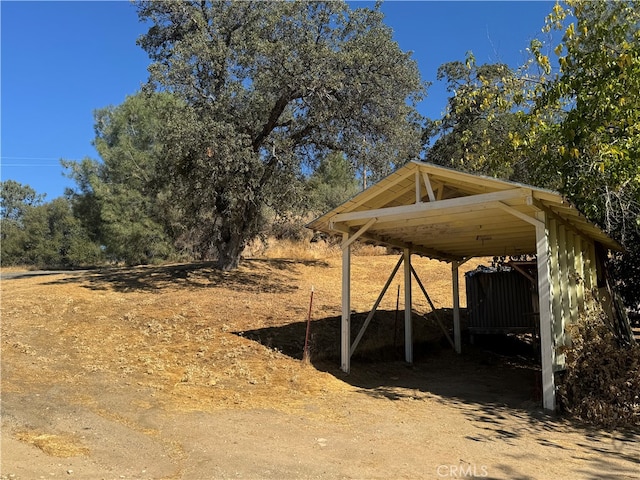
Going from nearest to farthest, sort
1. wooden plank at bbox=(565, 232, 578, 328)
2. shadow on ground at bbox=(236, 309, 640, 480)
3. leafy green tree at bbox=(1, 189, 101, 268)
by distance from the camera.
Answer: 1. shadow on ground at bbox=(236, 309, 640, 480)
2. wooden plank at bbox=(565, 232, 578, 328)
3. leafy green tree at bbox=(1, 189, 101, 268)

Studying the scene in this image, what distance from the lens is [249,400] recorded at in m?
7.08

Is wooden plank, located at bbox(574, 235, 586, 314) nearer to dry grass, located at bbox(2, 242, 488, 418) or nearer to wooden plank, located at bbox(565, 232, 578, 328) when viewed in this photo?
wooden plank, located at bbox(565, 232, 578, 328)

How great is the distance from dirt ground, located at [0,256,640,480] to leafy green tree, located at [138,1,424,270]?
3432 millimetres

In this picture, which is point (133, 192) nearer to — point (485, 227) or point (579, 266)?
point (485, 227)

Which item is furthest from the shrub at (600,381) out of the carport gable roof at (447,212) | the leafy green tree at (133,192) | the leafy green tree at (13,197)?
the leafy green tree at (13,197)

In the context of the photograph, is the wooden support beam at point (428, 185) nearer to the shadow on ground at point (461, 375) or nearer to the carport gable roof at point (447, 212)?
the carport gable roof at point (447, 212)

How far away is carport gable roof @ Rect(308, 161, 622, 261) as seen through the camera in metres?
7.36

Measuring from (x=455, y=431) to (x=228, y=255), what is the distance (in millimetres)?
12167

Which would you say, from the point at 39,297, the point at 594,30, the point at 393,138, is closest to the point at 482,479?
the point at 594,30

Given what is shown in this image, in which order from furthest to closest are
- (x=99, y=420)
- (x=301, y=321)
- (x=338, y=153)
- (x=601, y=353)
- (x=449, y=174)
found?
(x=338, y=153)
(x=301, y=321)
(x=449, y=174)
(x=601, y=353)
(x=99, y=420)

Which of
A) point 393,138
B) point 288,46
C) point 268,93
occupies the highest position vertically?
point 288,46

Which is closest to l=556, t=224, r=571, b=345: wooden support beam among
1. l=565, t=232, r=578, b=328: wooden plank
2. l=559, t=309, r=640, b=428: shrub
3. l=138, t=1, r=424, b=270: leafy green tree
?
l=565, t=232, r=578, b=328: wooden plank

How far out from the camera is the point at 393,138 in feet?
48.8

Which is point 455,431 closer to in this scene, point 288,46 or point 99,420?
point 99,420
